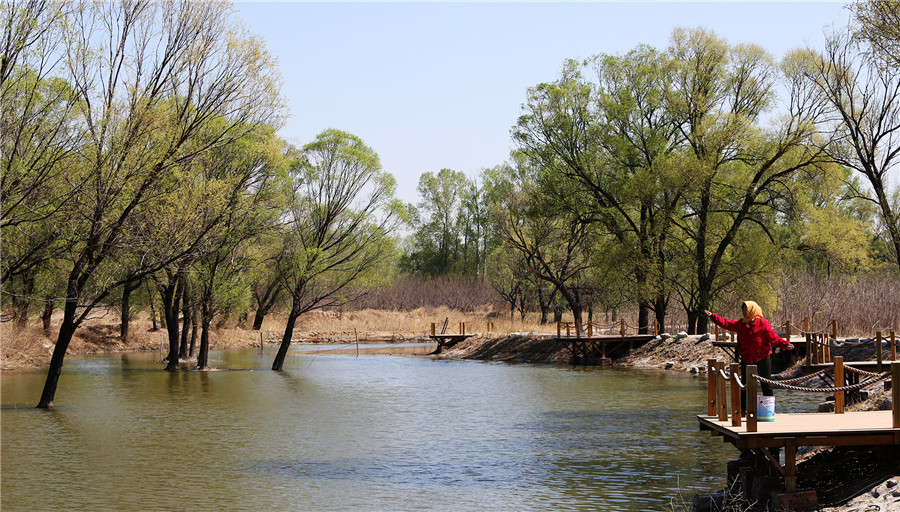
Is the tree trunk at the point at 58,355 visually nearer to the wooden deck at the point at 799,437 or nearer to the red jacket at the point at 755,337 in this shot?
the red jacket at the point at 755,337

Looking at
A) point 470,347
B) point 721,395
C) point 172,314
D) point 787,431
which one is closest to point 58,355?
point 172,314

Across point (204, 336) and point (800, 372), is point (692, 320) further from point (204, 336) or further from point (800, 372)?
point (204, 336)

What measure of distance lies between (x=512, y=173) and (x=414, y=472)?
50.0 m

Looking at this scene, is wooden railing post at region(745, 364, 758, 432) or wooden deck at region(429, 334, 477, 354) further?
wooden deck at region(429, 334, 477, 354)

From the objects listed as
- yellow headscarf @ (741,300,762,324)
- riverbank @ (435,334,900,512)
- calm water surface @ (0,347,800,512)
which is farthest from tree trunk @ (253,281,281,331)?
yellow headscarf @ (741,300,762,324)

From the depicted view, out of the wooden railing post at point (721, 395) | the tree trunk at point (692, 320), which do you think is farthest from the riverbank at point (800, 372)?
the tree trunk at point (692, 320)

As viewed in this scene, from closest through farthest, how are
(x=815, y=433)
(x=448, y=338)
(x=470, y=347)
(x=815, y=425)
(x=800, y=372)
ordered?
(x=815, y=433) < (x=815, y=425) < (x=800, y=372) < (x=470, y=347) < (x=448, y=338)

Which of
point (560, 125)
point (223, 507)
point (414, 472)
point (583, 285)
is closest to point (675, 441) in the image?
point (414, 472)

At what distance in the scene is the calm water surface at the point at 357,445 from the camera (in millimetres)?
14234

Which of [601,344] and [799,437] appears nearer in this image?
[799,437]

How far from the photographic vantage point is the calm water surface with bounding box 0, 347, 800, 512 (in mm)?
14234

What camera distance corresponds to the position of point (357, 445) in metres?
19.6

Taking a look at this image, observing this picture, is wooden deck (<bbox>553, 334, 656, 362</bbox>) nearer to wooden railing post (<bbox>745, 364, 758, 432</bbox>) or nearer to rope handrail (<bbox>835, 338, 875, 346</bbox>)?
rope handrail (<bbox>835, 338, 875, 346</bbox>)

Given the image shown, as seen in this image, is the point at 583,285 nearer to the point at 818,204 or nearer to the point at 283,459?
the point at 818,204
